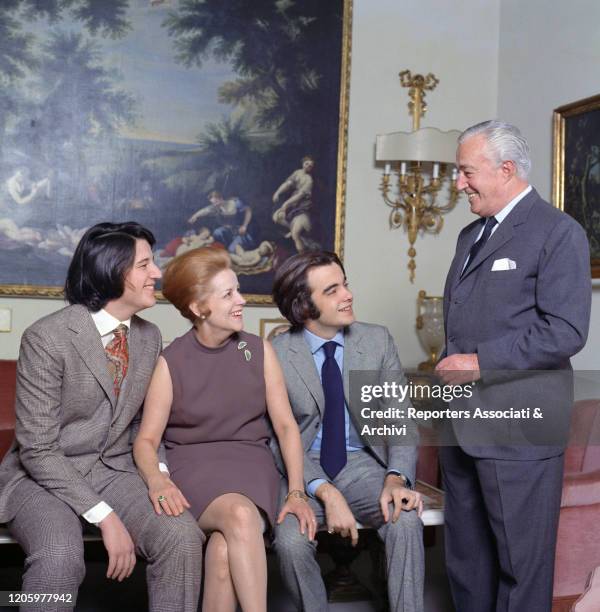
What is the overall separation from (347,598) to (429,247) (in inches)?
130

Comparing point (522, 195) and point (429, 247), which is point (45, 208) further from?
point (522, 195)

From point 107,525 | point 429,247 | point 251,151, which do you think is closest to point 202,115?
point 251,151

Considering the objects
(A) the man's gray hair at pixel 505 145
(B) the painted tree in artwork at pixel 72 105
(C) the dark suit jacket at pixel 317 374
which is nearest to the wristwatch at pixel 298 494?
(C) the dark suit jacket at pixel 317 374

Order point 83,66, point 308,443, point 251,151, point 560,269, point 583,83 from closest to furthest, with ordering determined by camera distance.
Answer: point 560,269 → point 308,443 → point 583,83 → point 83,66 → point 251,151

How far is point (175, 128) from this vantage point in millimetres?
5855

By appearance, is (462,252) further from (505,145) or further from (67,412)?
(67,412)

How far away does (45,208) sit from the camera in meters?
5.58

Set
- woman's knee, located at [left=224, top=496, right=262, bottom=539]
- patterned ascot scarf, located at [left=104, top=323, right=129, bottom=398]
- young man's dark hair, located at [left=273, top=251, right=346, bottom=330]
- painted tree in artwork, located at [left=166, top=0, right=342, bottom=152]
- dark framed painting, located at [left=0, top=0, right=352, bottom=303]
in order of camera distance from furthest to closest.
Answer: painted tree in artwork, located at [left=166, top=0, right=342, bottom=152] < dark framed painting, located at [left=0, top=0, right=352, bottom=303] < young man's dark hair, located at [left=273, top=251, right=346, bottom=330] < patterned ascot scarf, located at [left=104, top=323, right=129, bottom=398] < woman's knee, located at [left=224, top=496, right=262, bottom=539]

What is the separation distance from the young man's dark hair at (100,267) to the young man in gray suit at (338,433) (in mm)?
673

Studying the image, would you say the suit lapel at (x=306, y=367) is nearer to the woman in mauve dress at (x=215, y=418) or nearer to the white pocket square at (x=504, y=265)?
the woman in mauve dress at (x=215, y=418)

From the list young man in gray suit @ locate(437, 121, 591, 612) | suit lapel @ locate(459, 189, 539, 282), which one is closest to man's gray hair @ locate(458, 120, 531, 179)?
young man in gray suit @ locate(437, 121, 591, 612)

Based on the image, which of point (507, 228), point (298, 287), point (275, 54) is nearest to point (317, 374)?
point (298, 287)

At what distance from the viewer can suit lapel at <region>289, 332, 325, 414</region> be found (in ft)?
11.0

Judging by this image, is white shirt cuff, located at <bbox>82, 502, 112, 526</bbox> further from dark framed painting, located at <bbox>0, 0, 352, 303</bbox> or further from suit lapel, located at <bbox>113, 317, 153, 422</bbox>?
dark framed painting, located at <bbox>0, 0, 352, 303</bbox>
